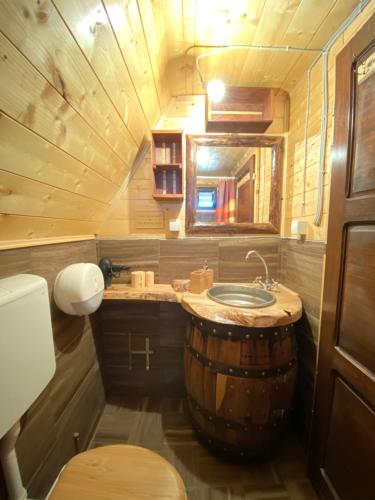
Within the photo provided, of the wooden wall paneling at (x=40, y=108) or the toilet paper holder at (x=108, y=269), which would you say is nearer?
the wooden wall paneling at (x=40, y=108)

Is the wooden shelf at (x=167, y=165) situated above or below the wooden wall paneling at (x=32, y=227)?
above

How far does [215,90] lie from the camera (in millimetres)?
1205

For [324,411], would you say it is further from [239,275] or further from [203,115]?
[203,115]

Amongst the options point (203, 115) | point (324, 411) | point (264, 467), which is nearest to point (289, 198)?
point (203, 115)

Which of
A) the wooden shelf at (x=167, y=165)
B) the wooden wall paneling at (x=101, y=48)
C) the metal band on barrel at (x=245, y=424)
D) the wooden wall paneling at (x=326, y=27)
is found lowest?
the metal band on barrel at (x=245, y=424)

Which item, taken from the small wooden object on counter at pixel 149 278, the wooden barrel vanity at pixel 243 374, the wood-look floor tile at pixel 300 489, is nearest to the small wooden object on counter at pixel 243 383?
the wooden barrel vanity at pixel 243 374

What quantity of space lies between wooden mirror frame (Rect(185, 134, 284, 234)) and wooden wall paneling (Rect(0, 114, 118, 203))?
66 cm

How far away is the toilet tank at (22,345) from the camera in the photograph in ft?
1.82

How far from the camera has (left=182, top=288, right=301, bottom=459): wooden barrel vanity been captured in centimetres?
94

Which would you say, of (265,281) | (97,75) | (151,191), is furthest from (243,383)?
(97,75)

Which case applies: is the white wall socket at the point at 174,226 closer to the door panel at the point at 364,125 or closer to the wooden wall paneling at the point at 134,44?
the wooden wall paneling at the point at 134,44

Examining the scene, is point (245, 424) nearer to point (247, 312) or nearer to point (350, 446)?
point (350, 446)

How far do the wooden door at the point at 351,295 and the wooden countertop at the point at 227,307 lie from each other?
19 centimetres

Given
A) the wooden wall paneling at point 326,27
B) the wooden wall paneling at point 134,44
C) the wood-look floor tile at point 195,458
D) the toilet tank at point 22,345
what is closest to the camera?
the toilet tank at point 22,345
